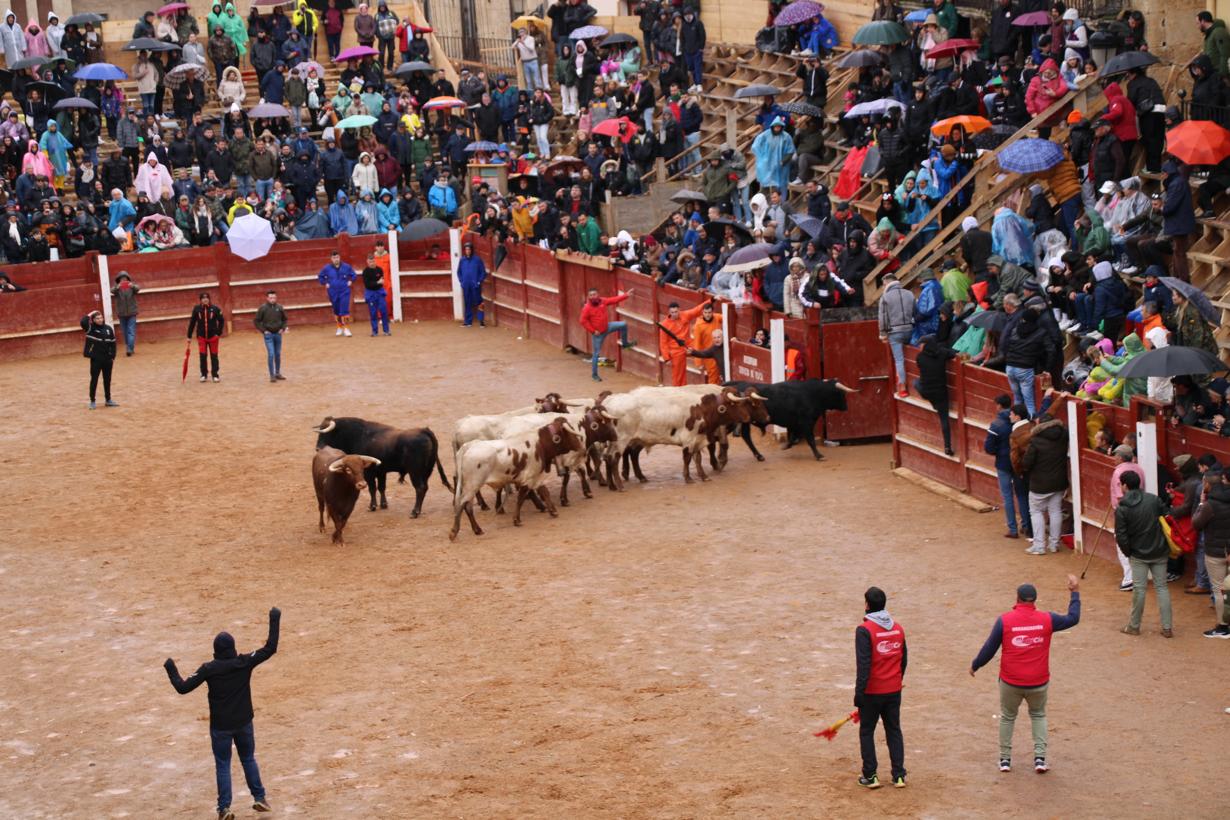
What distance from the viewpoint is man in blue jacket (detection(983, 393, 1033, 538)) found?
17969 mm

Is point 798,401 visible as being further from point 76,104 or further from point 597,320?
point 76,104

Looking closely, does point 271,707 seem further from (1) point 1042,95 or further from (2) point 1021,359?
(1) point 1042,95

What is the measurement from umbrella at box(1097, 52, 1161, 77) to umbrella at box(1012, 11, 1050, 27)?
3.73 meters

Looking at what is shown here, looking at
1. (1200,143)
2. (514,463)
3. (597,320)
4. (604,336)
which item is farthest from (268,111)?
(1200,143)

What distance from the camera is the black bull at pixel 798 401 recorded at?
71.8 ft

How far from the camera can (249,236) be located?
32.6 m

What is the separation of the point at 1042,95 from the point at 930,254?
279 cm

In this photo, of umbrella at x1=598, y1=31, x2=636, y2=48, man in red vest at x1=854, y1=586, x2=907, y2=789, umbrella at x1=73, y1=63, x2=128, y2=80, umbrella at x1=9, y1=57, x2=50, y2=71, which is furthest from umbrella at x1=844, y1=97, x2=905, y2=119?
man in red vest at x1=854, y1=586, x2=907, y2=789

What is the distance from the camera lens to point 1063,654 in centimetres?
1488

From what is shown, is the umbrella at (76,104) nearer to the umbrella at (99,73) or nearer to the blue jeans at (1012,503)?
the umbrella at (99,73)

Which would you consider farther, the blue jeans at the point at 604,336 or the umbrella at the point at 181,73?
the umbrella at the point at 181,73

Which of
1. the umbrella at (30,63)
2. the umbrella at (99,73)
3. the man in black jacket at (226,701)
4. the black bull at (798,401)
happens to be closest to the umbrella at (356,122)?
the umbrella at (99,73)

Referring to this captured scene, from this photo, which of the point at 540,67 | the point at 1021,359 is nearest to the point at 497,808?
the point at 1021,359

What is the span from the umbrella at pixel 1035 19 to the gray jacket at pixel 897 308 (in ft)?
25.1
